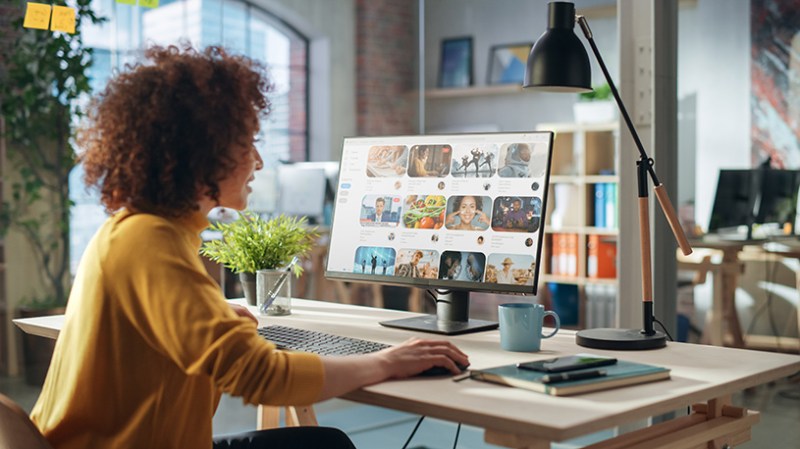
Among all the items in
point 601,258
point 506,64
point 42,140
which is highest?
point 506,64

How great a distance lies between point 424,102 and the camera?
425 cm

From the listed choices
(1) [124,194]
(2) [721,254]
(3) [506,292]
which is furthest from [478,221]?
(2) [721,254]

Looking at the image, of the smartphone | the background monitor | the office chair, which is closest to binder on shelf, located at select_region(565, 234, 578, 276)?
the background monitor

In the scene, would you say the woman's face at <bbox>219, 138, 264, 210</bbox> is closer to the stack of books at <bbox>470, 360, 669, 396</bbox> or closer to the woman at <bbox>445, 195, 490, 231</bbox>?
the stack of books at <bbox>470, 360, 669, 396</bbox>

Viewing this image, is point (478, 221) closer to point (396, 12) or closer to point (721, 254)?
point (721, 254)

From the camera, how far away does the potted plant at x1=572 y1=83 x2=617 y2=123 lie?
359 centimetres

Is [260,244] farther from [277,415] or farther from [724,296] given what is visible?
[724,296]

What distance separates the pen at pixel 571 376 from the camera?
5.10ft

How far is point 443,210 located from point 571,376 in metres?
0.74

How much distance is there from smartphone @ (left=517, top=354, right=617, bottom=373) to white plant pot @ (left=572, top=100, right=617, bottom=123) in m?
2.01

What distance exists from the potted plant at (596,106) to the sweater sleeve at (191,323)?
7.65 feet

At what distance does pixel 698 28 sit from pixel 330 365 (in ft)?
7.09

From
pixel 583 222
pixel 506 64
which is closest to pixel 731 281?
pixel 583 222

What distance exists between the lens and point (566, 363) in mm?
1665
